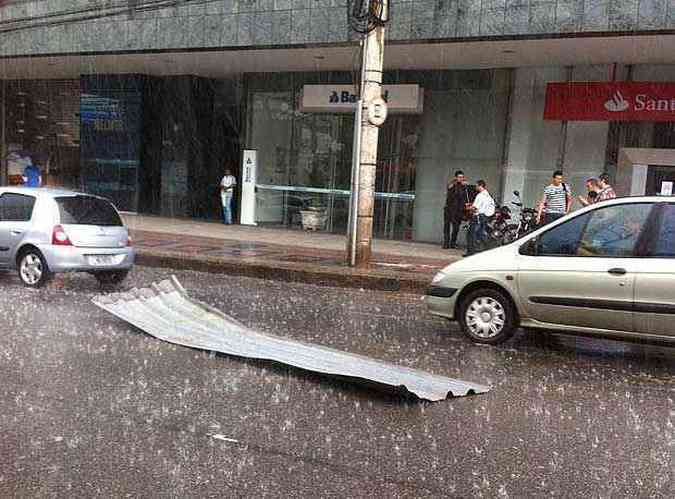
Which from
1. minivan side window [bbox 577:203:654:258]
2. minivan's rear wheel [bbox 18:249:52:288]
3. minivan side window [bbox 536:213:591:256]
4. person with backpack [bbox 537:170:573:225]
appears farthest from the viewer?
person with backpack [bbox 537:170:573:225]

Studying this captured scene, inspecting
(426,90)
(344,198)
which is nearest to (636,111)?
(426,90)

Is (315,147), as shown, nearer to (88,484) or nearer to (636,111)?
(636,111)

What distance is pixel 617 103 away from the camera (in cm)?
1441

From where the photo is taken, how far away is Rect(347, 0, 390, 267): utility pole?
1109cm

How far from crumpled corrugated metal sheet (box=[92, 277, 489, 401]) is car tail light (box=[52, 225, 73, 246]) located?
1648mm

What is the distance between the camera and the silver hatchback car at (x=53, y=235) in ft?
30.3

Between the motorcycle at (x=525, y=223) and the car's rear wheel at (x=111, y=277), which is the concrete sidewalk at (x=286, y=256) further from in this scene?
the car's rear wheel at (x=111, y=277)

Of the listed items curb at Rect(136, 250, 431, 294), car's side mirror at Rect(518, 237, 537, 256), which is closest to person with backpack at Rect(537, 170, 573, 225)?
curb at Rect(136, 250, 431, 294)

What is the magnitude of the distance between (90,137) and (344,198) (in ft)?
30.1

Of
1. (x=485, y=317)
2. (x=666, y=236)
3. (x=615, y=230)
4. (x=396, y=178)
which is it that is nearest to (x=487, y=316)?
(x=485, y=317)

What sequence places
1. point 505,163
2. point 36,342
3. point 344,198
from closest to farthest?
point 36,342, point 505,163, point 344,198

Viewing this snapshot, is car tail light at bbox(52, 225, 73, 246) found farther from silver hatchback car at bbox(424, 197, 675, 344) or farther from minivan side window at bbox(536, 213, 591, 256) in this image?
minivan side window at bbox(536, 213, 591, 256)

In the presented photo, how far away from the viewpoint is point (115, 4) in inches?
659

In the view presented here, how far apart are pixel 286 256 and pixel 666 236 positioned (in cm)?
776
